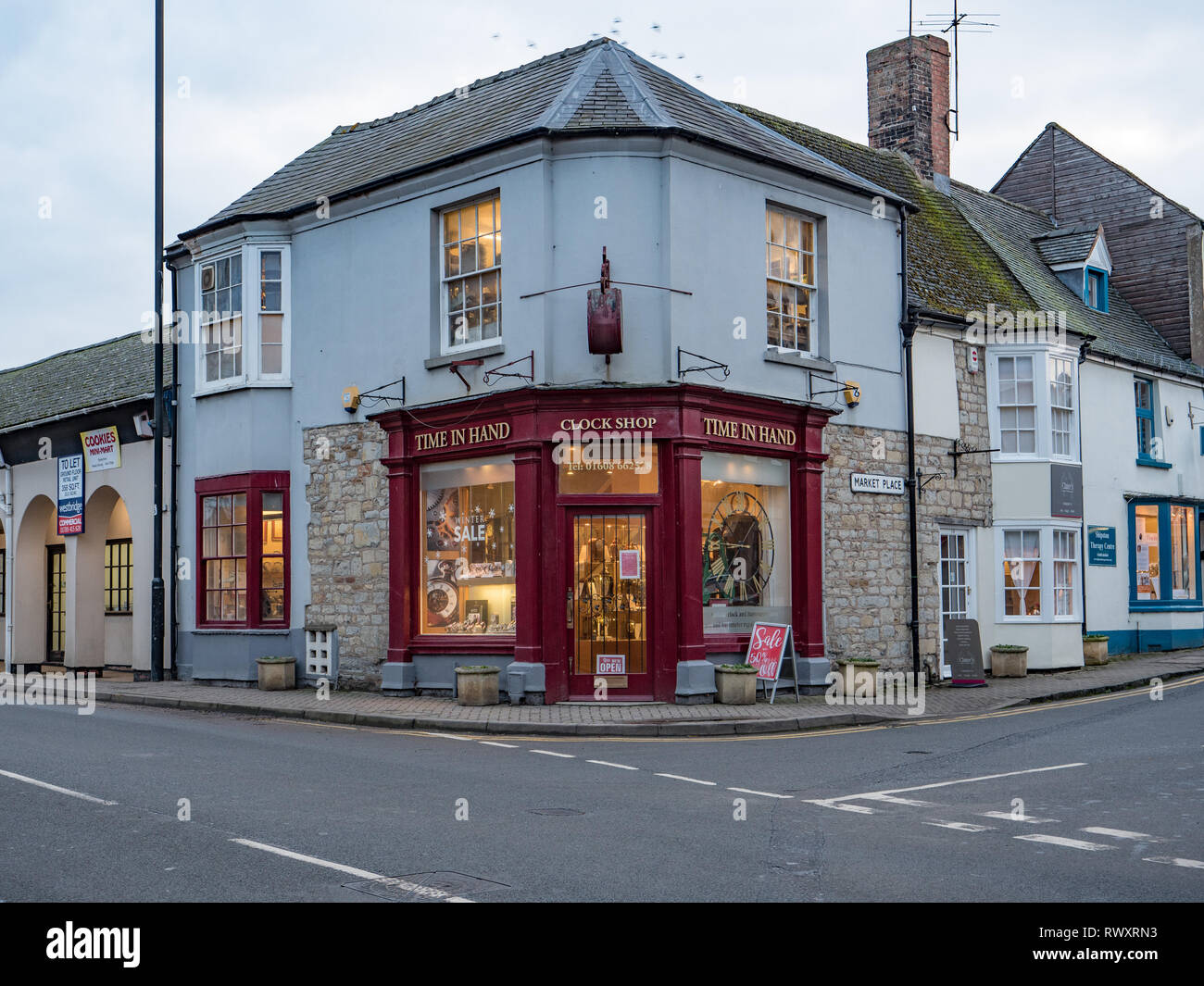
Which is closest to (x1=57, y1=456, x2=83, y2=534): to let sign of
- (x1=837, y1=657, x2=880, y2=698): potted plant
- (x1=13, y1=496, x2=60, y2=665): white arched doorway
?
(x1=13, y1=496, x2=60, y2=665): white arched doorway

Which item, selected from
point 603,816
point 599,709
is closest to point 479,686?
point 599,709

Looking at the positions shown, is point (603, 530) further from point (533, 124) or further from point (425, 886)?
point (425, 886)

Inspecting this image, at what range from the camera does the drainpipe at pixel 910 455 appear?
19.3 metres

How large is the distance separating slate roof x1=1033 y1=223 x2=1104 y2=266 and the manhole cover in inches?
922

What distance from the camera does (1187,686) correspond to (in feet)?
62.7

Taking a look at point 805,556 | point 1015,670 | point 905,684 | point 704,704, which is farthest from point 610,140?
point 1015,670

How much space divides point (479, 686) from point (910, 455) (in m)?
7.93

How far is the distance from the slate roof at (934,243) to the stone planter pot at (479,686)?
9.49m

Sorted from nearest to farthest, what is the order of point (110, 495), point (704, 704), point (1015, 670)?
1. point (704, 704)
2. point (1015, 670)
3. point (110, 495)

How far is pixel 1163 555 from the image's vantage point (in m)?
25.2

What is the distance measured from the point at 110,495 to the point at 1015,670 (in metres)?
16.6

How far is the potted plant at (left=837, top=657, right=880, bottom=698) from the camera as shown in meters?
17.3

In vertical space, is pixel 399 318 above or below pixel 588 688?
above
